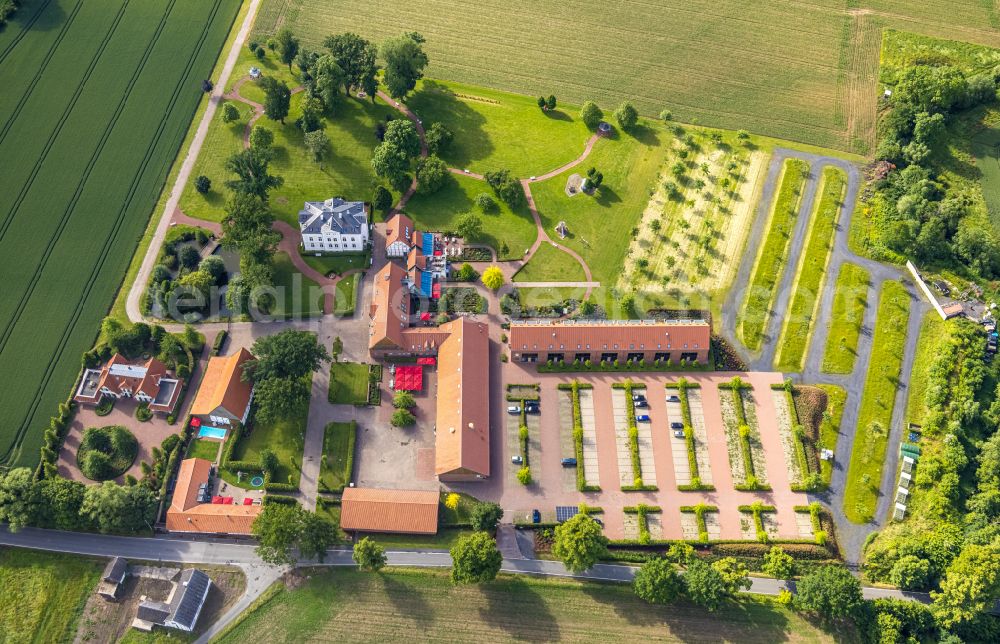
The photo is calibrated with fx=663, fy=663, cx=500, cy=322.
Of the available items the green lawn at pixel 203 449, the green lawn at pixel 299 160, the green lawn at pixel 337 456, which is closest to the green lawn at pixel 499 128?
the green lawn at pixel 299 160

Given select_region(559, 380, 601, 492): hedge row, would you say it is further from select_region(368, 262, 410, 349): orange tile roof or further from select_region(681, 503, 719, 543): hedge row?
select_region(368, 262, 410, 349): orange tile roof

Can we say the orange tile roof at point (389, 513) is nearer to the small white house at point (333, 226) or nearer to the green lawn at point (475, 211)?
the small white house at point (333, 226)

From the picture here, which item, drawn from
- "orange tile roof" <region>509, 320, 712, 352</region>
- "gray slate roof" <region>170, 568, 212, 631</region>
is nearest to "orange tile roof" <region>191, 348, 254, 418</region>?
"gray slate roof" <region>170, 568, 212, 631</region>

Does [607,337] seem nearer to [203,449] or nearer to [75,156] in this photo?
[203,449]

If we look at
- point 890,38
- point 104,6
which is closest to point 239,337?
point 104,6

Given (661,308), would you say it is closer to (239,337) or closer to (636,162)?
(636,162)
